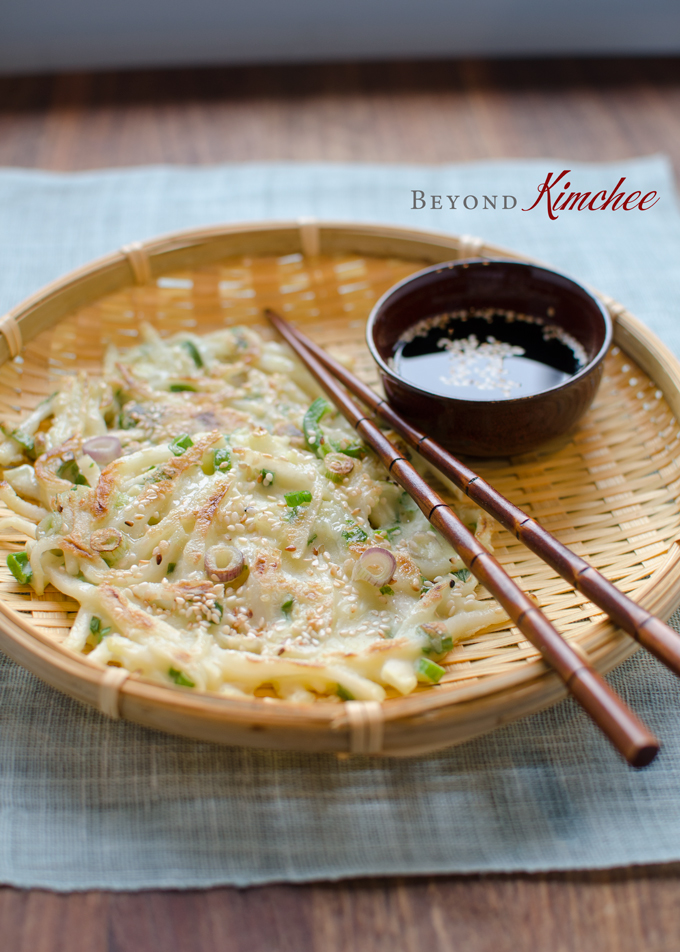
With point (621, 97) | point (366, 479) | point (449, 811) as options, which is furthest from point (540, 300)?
point (621, 97)

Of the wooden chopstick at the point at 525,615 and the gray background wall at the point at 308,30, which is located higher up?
the gray background wall at the point at 308,30

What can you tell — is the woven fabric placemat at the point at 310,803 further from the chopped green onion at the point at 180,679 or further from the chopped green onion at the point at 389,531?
the chopped green onion at the point at 389,531

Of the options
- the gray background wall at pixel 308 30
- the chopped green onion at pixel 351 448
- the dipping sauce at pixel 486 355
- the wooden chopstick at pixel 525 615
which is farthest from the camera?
the gray background wall at pixel 308 30

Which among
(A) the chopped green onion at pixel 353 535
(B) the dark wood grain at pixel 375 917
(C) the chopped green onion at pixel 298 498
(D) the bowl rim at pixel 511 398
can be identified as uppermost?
(D) the bowl rim at pixel 511 398

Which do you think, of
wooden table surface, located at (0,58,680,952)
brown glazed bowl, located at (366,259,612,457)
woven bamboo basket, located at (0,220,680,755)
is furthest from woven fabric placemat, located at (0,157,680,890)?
wooden table surface, located at (0,58,680,952)

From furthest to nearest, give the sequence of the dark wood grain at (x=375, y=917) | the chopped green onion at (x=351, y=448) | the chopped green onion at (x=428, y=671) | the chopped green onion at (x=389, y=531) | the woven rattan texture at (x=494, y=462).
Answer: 1. the chopped green onion at (x=351, y=448)
2. the chopped green onion at (x=389, y=531)
3. the woven rattan texture at (x=494, y=462)
4. the chopped green onion at (x=428, y=671)
5. the dark wood grain at (x=375, y=917)

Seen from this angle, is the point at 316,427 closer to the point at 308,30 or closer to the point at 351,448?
the point at 351,448

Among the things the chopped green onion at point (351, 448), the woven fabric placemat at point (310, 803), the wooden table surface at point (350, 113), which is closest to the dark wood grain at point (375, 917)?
the woven fabric placemat at point (310, 803)
